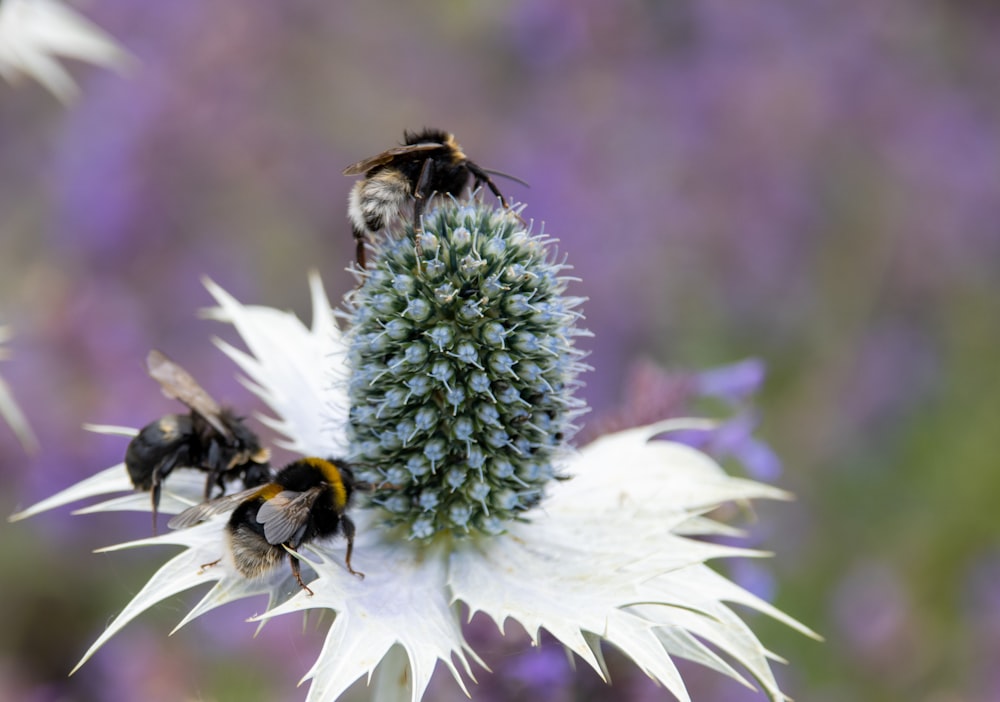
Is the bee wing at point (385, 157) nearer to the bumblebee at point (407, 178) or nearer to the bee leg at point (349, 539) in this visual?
the bumblebee at point (407, 178)

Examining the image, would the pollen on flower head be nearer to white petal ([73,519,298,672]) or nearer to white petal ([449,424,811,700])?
white petal ([449,424,811,700])

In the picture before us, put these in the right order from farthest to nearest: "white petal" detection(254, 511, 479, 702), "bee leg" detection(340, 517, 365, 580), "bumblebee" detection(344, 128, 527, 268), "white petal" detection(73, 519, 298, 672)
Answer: "bumblebee" detection(344, 128, 527, 268)
"bee leg" detection(340, 517, 365, 580)
"white petal" detection(73, 519, 298, 672)
"white petal" detection(254, 511, 479, 702)

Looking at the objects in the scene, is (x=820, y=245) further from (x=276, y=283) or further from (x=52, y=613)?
(x=52, y=613)

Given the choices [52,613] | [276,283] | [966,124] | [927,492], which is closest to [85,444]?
[52,613]

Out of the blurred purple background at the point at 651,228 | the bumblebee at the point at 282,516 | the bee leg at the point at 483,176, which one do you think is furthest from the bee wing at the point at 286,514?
the blurred purple background at the point at 651,228

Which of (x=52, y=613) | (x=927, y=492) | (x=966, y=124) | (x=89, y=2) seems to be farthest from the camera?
(x=966, y=124)

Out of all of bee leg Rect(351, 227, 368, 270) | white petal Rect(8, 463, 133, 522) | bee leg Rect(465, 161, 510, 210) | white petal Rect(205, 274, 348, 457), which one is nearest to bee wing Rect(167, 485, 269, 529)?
white petal Rect(8, 463, 133, 522)
